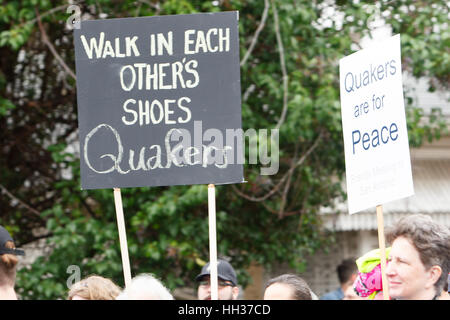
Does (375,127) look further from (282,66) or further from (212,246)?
(282,66)

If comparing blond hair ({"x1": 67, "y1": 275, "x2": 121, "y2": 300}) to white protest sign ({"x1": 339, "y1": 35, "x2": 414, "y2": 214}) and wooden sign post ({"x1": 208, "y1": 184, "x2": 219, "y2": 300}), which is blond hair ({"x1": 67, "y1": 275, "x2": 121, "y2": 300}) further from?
white protest sign ({"x1": 339, "y1": 35, "x2": 414, "y2": 214})

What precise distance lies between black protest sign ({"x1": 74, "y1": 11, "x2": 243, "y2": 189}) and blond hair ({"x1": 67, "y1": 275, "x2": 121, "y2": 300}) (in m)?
0.49

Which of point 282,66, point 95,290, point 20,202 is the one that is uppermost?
point 282,66

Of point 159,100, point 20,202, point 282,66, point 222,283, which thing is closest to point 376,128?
point 159,100

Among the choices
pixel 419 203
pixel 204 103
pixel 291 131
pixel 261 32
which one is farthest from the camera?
pixel 419 203

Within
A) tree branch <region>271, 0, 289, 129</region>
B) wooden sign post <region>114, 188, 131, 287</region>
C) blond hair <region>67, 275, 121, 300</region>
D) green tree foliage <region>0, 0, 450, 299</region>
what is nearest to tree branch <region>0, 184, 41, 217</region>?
green tree foliage <region>0, 0, 450, 299</region>

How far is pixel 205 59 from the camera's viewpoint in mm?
4324

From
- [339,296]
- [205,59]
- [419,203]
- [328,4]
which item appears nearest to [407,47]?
[328,4]

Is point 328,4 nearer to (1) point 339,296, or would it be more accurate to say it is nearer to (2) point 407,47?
(2) point 407,47

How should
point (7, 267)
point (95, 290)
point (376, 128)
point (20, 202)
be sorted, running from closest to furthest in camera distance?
point (7, 267), point (376, 128), point (95, 290), point (20, 202)

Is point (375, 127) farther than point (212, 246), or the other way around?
point (375, 127)

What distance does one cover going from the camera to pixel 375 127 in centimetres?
414

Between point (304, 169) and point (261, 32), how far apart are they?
53.4 inches

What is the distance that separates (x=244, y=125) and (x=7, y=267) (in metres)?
3.95
